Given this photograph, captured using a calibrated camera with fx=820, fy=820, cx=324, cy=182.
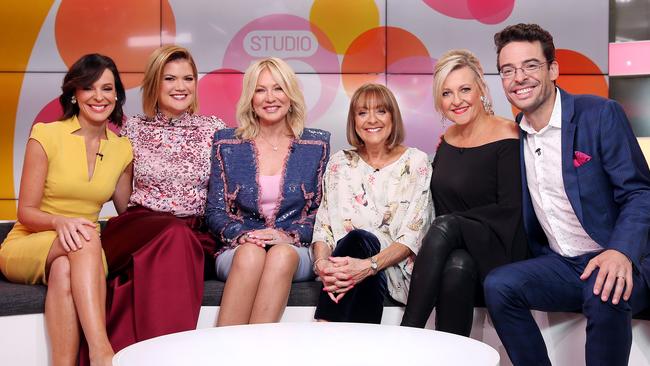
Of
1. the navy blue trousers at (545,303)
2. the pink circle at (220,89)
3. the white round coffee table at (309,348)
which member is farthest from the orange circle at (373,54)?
the white round coffee table at (309,348)

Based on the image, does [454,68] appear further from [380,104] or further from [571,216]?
[571,216]

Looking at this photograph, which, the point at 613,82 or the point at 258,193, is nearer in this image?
the point at 258,193

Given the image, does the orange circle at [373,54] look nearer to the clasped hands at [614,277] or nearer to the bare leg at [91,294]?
the bare leg at [91,294]

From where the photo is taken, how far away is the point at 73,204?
321 cm

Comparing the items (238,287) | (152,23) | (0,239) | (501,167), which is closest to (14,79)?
(152,23)

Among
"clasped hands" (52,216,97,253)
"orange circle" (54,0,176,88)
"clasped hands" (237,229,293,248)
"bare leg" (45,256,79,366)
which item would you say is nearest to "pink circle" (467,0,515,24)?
"orange circle" (54,0,176,88)

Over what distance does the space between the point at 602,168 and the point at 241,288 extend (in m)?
1.33

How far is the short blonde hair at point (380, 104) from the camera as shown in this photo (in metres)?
3.24

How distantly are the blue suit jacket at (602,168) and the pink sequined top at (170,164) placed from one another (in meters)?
1.49

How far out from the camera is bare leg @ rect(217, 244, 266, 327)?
299 cm

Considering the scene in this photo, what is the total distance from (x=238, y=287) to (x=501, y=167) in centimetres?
107

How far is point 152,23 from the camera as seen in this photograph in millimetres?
5543

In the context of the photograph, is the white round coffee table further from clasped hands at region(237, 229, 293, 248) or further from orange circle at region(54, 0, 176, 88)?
orange circle at region(54, 0, 176, 88)

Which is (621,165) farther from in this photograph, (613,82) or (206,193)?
(613,82)
